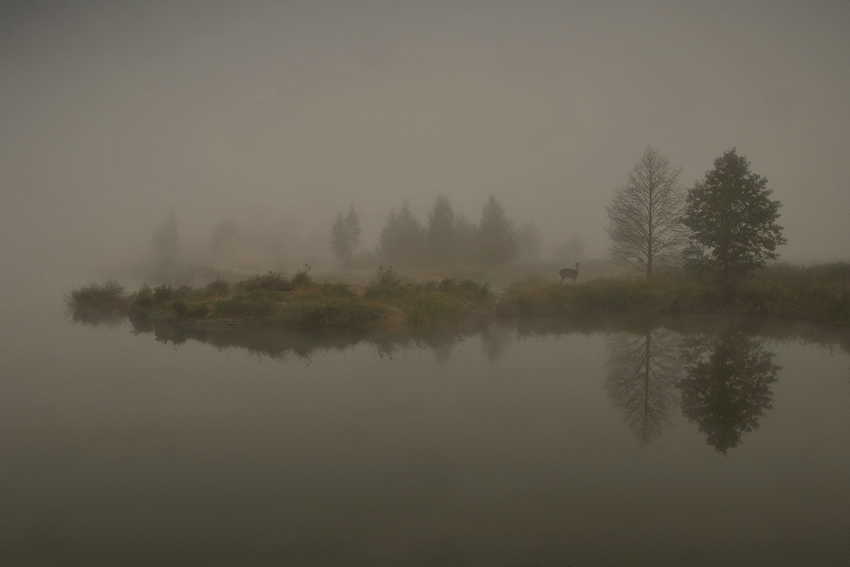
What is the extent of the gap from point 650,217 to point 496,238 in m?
20.2

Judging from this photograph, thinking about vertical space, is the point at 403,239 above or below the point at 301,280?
above

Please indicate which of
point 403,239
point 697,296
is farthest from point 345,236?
point 697,296

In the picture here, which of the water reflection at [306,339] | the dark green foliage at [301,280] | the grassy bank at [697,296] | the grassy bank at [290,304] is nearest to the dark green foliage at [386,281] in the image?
the grassy bank at [290,304]

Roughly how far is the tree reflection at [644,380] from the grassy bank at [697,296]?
674cm

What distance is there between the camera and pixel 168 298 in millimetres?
22812

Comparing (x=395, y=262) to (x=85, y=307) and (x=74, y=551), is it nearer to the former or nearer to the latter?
(x=85, y=307)

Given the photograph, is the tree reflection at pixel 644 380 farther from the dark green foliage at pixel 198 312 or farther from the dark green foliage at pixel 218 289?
the dark green foliage at pixel 218 289

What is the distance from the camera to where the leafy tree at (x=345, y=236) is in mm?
57875

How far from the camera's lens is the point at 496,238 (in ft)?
150

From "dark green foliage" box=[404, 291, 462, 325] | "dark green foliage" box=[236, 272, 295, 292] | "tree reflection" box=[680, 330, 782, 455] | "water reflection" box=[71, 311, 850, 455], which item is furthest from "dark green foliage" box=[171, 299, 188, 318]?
"tree reflection" box=[680, 330, 782, 455]

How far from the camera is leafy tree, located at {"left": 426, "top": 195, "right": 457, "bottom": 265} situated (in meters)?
46.9

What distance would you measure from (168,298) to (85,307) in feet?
22.5

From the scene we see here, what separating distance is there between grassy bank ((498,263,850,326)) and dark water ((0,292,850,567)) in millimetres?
7276

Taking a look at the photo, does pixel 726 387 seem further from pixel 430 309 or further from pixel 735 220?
pixel 735 220
